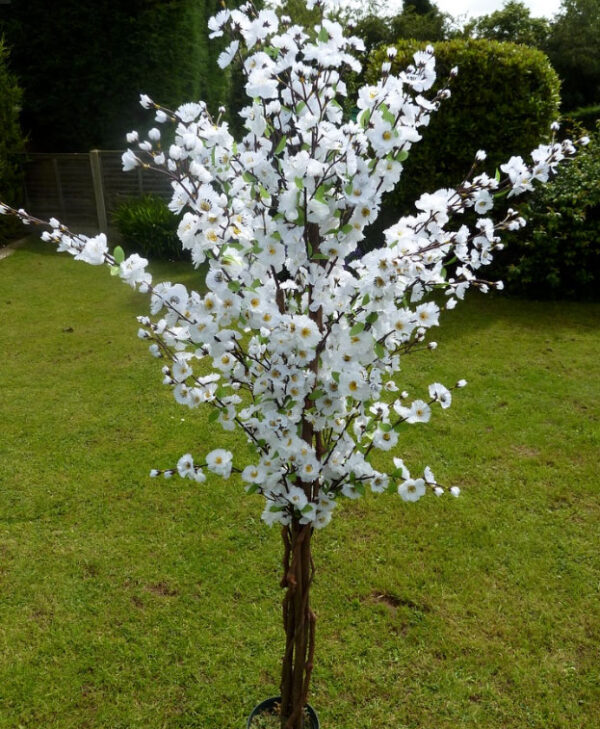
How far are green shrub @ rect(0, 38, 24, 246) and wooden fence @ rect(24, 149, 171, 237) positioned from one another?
0.33 metres

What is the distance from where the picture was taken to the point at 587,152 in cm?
830

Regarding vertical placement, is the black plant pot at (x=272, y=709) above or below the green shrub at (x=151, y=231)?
below

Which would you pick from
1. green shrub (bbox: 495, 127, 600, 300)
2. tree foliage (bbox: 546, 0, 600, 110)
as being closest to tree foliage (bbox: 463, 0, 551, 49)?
tree foliage (bbox: 546, 0, 600, 110)

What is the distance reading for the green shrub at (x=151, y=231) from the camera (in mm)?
9320

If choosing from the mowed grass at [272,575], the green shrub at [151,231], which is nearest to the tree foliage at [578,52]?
→ the green shrub at [151,231]

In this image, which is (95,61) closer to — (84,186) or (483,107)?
(84,186)

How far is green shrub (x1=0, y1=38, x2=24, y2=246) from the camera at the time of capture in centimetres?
984

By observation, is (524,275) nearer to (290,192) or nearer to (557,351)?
(557,351)

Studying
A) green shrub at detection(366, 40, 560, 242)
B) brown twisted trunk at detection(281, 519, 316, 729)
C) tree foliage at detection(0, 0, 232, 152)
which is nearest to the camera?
brown twisted trunk at detection(281, 519, 316, 729)

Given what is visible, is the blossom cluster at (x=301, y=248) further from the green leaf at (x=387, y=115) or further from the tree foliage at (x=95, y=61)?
the tree foliage at (x=95, y=61)

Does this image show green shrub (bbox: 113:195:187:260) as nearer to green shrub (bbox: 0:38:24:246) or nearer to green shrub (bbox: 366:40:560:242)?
green shrub (bbox: 0:38:24:246)

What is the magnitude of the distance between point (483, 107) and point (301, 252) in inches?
281

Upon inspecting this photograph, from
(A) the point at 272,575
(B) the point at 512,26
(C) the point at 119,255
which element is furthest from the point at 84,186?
(B) the point at 512,26

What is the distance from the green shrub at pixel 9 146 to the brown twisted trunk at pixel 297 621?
9724 mm
